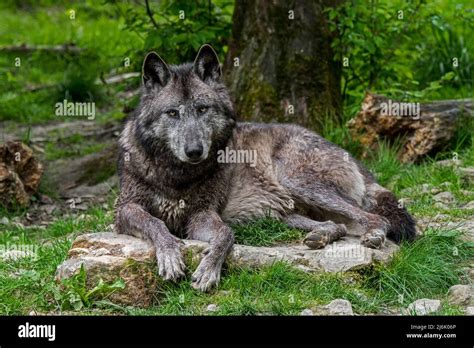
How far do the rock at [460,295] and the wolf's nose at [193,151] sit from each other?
2132mm

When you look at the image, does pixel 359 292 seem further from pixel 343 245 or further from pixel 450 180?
Answer: pixel 450 180

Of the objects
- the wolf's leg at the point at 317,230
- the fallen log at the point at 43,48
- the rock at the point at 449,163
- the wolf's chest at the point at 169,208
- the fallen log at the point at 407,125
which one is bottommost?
the wolf's leg at the point at 317,230

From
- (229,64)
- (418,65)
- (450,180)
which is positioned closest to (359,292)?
(450,180)

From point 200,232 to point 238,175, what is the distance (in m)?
0.88

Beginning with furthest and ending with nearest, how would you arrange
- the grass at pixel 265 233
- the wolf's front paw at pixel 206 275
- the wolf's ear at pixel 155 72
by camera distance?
the grass at pixel 265 233 → the wolf's ear at pixel 155 72 → the wolf's front paw at pixel 206 275

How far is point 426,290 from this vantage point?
592 centimetres

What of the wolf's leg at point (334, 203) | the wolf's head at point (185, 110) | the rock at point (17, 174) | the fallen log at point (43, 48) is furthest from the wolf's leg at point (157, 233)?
the fallen log at point (43, 48)

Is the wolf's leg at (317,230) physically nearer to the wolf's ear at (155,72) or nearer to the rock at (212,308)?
the rock at (212,308)

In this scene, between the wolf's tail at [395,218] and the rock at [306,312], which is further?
the wolf's tail at [395,218]

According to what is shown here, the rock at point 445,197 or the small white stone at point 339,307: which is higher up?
the rock at point 445,197

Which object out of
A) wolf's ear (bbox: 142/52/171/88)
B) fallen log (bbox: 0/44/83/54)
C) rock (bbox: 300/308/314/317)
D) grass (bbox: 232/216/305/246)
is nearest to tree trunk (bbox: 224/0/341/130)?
grass (bbox: 232/216/305/246)

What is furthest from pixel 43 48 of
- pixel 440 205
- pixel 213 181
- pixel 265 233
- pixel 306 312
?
pixel 306 312

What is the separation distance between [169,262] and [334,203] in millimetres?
1798

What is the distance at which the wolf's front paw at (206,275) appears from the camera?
19.1 ft
